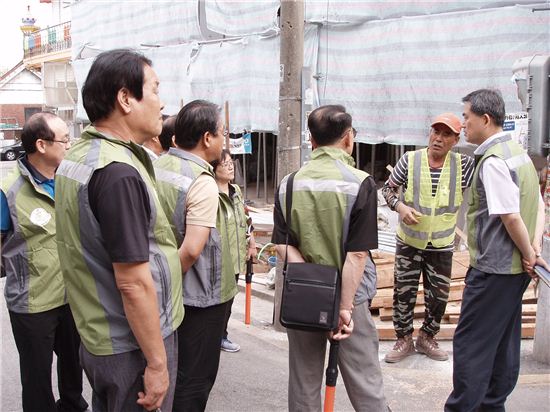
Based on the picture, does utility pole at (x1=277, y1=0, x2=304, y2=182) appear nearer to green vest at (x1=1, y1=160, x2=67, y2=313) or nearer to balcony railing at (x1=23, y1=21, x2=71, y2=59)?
green vest at (x1=1, y1=160, x2=67, y2=313)

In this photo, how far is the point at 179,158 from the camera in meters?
3.30

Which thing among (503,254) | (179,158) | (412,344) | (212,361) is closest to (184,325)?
(212,361)

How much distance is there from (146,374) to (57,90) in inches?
1071

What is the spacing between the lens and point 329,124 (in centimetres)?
322

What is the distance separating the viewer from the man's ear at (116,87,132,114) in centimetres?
226

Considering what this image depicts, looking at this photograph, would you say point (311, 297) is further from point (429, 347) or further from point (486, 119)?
point (429, 347)

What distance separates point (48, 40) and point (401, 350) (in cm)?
2901

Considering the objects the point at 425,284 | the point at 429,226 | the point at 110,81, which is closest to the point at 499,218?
the point at 429,226

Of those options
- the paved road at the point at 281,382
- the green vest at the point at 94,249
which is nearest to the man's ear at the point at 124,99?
the green vest at the point at 94,249

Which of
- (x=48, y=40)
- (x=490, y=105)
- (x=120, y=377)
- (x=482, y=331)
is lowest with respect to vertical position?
(x=482, y=331)

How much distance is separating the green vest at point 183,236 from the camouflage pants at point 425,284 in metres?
2.14

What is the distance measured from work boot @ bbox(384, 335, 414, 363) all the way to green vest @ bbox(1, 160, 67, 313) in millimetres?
2773

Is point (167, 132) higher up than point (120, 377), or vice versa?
point (167, 132)

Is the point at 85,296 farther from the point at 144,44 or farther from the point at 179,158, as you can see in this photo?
the point at 144,44
